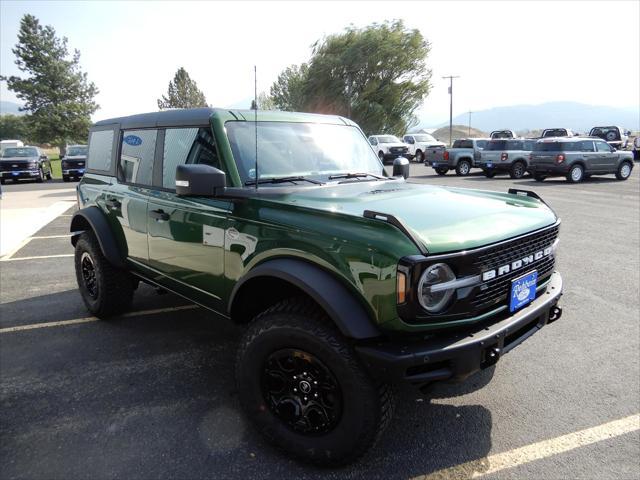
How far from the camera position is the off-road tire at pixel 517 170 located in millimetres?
20500

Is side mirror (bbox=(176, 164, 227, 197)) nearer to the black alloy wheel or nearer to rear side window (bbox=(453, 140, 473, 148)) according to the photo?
the black alloy wheel

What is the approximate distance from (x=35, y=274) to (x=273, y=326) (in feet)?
17.5

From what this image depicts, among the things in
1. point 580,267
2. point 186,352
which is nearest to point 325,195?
point 186,352

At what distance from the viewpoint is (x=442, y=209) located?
272 centimetres

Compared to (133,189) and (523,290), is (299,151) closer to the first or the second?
(133,189)

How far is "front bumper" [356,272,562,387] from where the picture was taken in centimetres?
209

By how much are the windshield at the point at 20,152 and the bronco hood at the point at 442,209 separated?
24429 millimetres

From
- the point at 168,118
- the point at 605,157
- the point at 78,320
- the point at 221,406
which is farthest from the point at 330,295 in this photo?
the point at 605,157

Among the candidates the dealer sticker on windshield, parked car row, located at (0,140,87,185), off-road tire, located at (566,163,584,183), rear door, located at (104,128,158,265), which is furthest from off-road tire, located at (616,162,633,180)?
→ parked car row, located at (0,140,87,185)

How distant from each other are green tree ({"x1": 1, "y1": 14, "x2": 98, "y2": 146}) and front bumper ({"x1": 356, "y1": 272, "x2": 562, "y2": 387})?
5848 cm

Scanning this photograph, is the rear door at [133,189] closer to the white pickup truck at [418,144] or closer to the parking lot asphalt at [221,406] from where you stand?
the parking lot asphalt at [221,406]

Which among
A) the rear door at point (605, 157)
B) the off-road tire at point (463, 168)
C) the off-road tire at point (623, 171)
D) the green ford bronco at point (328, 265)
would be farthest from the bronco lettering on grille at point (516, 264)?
the off-road tire at point (463, 168)

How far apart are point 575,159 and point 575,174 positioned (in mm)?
590

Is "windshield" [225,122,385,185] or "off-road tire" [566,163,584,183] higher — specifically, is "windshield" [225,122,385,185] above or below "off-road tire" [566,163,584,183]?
below
